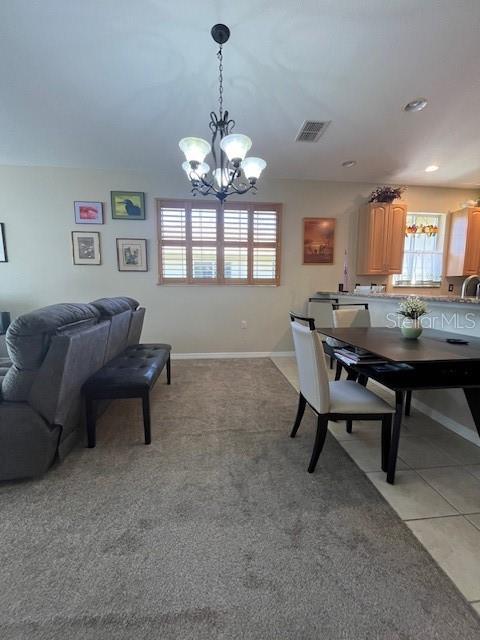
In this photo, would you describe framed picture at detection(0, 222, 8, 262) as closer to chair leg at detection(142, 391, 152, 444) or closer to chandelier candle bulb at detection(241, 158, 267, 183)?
chair leg at detection(142, 391, 152, 444)

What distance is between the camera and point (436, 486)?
166 cm

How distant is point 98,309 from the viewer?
229 cm

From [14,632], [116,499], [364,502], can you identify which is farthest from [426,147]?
[14,632]

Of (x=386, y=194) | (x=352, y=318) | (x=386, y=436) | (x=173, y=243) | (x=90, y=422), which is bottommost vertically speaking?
(x=90, y=422)

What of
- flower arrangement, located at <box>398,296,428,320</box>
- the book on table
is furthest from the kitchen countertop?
the book on table

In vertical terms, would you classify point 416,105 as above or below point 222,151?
above

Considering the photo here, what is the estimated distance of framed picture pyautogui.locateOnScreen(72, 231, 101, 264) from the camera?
411 cm

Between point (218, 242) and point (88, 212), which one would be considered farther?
point (218, 242)

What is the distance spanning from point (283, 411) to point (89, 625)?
194 cm

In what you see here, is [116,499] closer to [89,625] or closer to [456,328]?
[89,625]

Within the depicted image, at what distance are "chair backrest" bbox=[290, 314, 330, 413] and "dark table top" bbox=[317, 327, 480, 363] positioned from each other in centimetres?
36

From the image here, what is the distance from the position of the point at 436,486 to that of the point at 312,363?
3.39ft

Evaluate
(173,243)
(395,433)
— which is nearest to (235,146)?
(395,433)

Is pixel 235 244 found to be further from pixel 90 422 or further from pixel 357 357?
pixel 90 422
